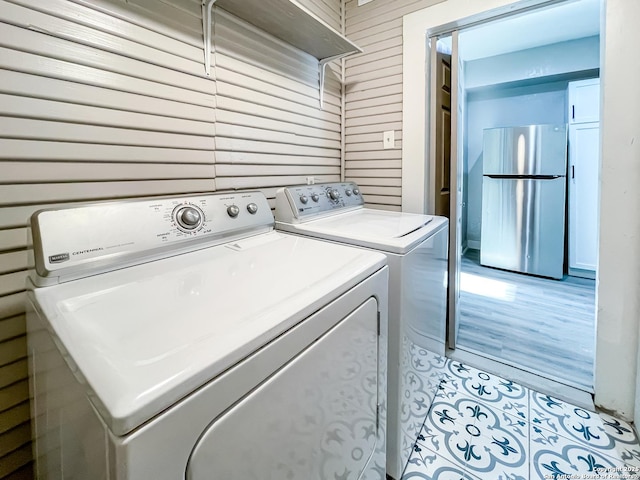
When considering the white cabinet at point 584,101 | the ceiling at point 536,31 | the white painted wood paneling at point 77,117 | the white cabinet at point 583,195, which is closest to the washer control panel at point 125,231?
the white painted wood paneling at point 77,117

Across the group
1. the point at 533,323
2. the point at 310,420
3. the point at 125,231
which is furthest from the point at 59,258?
the point at 533,323

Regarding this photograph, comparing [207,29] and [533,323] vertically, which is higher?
[207,29]

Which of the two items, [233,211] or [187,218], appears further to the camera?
[233,211]

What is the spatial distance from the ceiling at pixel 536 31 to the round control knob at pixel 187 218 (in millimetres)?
2817

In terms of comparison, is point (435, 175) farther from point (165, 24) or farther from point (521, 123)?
point (521, 123)

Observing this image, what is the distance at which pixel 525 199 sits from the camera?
381 cm

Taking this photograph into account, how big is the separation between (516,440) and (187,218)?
5.83 ft

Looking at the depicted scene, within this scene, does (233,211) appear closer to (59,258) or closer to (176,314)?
(59,258)

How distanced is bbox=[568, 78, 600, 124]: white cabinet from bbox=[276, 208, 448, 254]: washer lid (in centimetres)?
311

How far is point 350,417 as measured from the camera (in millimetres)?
909

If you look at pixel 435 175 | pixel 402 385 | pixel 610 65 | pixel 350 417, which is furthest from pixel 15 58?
pixel 610 65

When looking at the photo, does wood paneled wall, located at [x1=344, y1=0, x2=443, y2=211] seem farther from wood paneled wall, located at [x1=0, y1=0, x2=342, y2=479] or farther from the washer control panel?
the washer control panel

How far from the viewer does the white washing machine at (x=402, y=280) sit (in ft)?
3.86

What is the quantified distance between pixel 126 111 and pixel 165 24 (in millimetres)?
419
